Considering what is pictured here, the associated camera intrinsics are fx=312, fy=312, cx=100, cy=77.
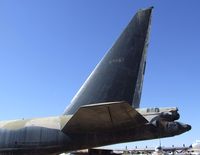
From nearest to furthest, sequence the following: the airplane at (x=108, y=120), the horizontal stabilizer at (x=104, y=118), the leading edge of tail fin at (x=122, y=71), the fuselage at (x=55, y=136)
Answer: the horizontal stabilizer at (x=104, y=118) < the airplane at (x=108, y=120) < the fuselage at (x=55, y=136) < the leading edge of tail fin at (x=122, y=71)

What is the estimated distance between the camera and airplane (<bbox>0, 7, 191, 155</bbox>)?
10.5 metres

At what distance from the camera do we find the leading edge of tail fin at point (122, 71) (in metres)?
11.9

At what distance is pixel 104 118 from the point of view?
1012cm

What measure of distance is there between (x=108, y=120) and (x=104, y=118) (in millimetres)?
211

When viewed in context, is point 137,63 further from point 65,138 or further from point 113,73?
point 65,138

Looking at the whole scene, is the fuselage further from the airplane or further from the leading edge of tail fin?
the leading edge of tail fin

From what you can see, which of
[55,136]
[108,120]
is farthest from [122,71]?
[55,136]

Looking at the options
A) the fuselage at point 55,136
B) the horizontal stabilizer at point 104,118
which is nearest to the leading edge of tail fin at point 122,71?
the fuselage at point 55,136

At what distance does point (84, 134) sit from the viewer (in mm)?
11320

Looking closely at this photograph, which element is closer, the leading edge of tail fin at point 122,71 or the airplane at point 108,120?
the airplane at point 108,120

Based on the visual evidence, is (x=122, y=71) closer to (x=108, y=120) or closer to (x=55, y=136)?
(x=108, y=120)

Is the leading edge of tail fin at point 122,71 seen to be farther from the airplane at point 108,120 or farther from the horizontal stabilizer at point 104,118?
the horizontal stabilizer at point 104,118

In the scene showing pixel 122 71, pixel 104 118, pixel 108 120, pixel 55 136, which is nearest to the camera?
pixel 104 118

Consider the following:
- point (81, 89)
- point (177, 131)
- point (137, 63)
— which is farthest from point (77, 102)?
point (177, 131)
